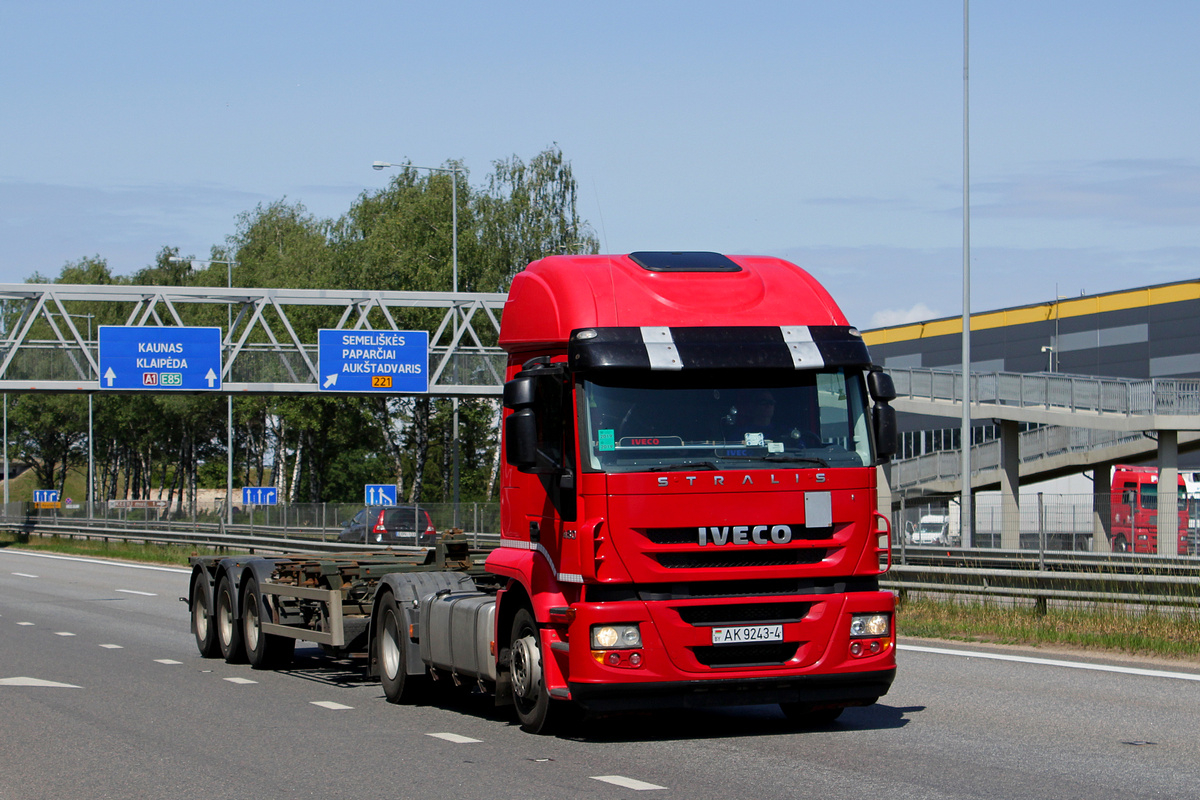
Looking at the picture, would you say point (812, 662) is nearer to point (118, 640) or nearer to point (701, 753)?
point (701, 753)

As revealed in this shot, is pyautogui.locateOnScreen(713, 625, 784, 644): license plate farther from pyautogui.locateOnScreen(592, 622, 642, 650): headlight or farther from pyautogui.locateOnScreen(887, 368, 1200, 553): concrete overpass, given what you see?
pyautogui.locateOnScreen(887, 368, 1200, 553): concrete overpass

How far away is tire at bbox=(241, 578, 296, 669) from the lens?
14.8 m

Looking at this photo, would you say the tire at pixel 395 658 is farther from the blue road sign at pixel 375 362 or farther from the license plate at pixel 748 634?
the blue road sign at pixel 375 362

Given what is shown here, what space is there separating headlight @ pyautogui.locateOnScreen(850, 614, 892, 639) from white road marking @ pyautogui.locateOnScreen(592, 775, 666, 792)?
201 centimetres

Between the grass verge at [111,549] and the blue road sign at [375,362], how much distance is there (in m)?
5.95

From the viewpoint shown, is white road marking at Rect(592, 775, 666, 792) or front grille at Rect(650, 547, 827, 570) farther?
front grille at Rect(650, 547, 827, 570)

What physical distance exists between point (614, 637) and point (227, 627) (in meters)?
7.51

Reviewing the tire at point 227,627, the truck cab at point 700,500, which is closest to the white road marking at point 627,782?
the truck cab at point 700,500

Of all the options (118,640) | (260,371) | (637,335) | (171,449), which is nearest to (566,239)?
(260,371)

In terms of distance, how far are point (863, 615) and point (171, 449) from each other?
8721cm

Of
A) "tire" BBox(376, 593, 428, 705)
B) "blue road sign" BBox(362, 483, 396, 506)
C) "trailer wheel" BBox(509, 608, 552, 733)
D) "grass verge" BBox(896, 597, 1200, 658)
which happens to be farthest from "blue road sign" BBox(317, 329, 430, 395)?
"trailer wheel" BBox(509, 608, 552, 733)

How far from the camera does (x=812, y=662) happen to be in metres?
9.57

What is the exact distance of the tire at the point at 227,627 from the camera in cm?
1527

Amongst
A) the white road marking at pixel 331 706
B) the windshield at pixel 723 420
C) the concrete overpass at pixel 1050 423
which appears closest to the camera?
the windshield at pixel 723 420
